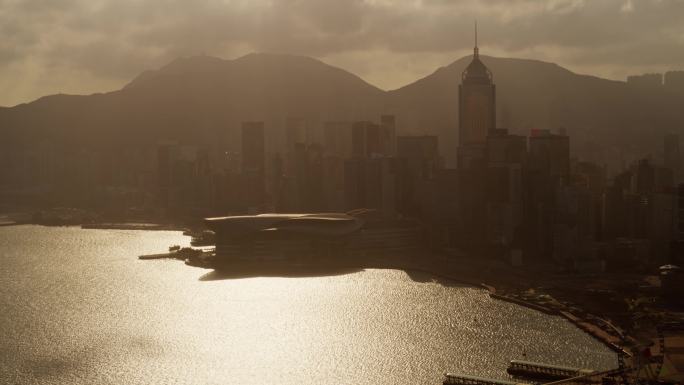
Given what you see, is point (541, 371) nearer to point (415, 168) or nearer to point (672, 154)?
point (415, 168)

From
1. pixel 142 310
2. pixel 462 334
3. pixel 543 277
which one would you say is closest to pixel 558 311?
pixel 462 334

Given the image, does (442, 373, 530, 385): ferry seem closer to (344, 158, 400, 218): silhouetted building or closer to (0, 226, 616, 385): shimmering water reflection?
(0, 226, 616, 385): shimmering water reflection

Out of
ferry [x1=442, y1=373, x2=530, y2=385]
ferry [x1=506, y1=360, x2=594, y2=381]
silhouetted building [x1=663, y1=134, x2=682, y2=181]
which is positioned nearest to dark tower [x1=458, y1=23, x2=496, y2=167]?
silhouetted building [x1=663, y1=134, x2=682, y2=181]

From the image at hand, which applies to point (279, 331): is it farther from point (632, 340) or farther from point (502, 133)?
point (502, 133)

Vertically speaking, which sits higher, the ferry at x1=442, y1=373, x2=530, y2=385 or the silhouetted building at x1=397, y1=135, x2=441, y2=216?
the silhouetted building at x1=397, y1=135, x2=441, y2=216

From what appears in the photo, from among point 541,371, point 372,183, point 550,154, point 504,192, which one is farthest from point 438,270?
point 372,183

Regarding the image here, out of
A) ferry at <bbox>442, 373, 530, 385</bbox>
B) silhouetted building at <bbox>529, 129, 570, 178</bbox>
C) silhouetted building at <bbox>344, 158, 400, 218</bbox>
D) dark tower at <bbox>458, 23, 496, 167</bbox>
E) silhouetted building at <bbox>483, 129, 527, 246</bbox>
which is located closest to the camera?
ferry at <bbox>442, 373, 530, 385</bbox>
